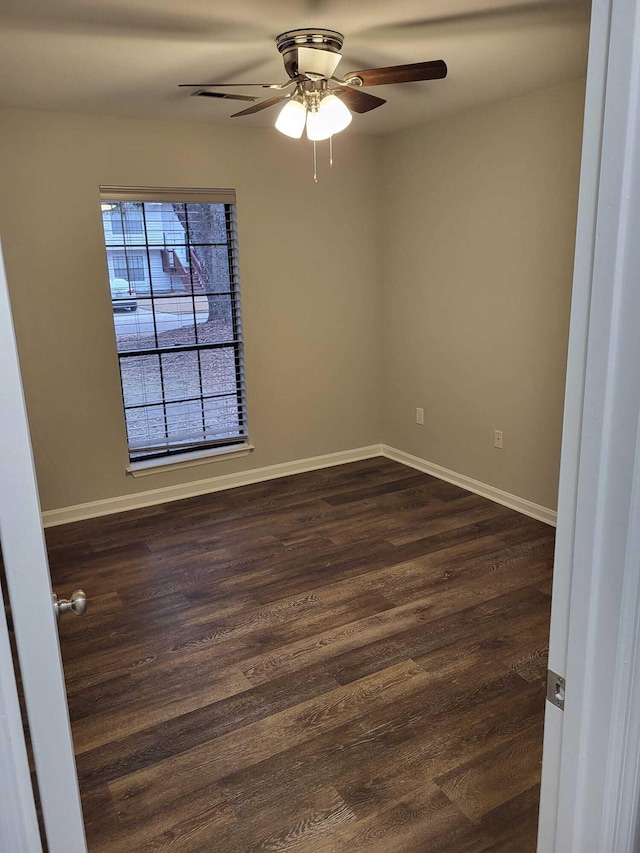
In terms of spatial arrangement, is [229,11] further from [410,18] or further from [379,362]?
[379,362]

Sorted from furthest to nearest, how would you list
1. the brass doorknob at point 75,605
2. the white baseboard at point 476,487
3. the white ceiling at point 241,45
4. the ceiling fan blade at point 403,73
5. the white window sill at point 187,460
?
the white window sill at point 187,460, the white baseboard at point 476,487, the ceiling fan blade at point 403,73, the white ceiling at point 241,45, the brass doorknob at point 75,605

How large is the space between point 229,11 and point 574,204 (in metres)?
2.04

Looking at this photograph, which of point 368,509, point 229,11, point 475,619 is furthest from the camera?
point 368,509

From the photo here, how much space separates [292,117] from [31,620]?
7.85 feet

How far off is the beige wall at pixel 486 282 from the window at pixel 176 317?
125 centimetres

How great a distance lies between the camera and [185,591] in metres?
3.29

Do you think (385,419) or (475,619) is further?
(385,419)

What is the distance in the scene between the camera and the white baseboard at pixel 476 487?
3977 millimetres

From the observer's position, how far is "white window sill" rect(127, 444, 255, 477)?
439 cm

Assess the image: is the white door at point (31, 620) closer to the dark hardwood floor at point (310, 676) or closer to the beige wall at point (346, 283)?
the dark hardwood floor at point (310, 676)

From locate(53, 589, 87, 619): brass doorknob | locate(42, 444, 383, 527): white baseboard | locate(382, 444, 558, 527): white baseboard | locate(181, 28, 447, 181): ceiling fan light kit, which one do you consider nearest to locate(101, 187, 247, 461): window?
locate(42, 444, 383, 527): white baseboard

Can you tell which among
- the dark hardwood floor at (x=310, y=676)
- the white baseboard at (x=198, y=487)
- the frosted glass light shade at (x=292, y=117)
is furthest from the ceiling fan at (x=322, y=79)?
the white baseboard at (x=198, y=487)

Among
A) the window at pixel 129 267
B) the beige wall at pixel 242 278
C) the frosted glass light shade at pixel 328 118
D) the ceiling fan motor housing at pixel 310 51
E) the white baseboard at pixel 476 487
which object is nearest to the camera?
the ceiling fan motor housing at pixel 310 51

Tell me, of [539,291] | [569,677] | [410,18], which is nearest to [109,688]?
[569,677]
